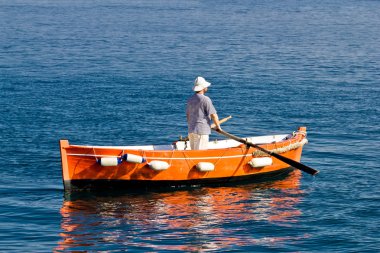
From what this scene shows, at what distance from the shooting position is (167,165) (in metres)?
21.1

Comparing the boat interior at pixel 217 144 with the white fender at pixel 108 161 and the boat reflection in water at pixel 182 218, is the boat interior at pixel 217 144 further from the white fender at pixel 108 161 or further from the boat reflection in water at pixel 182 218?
the white fender at pixel 108 161

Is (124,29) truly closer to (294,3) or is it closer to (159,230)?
(294,3)

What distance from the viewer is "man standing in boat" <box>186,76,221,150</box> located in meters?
21.2

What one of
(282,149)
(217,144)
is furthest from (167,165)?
(282,149)

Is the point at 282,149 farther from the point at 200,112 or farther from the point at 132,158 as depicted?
the point at 132,158

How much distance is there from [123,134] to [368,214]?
1075cm

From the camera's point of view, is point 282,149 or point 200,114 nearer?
point 200,114

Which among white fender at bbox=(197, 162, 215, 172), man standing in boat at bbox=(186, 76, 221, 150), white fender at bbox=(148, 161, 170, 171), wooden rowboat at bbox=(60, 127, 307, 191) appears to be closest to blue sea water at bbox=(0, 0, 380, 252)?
wooden rowboat at bbox=(60, 127, 307, 191)

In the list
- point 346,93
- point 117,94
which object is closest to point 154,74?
point 117,94

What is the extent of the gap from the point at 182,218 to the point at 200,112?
3.07 metres

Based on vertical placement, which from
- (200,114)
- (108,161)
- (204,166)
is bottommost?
(204,166)

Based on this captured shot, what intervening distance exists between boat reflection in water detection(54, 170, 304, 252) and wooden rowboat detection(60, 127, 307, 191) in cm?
27

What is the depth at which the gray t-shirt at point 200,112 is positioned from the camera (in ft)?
69.5

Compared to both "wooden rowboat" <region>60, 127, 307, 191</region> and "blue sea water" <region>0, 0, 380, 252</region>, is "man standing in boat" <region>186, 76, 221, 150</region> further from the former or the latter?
"blue sea water" <region>0, 0, 380, 252</region>
